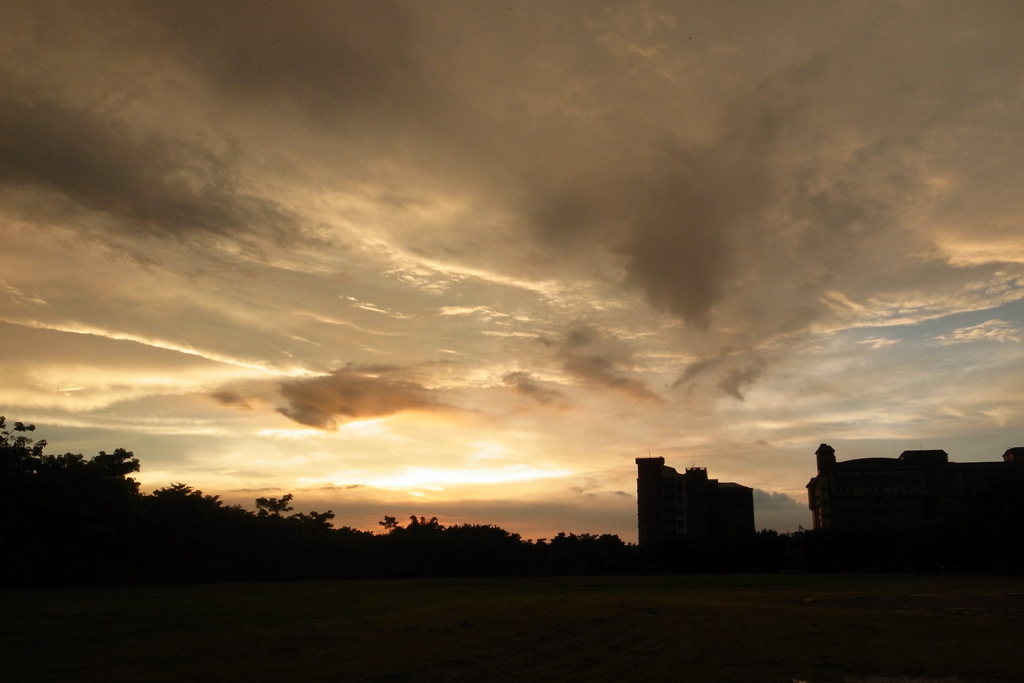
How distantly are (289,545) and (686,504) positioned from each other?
10389cm

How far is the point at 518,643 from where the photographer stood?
67.1 feet

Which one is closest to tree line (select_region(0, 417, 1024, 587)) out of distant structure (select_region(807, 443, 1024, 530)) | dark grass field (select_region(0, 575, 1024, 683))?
dark grass field (select_region(0, 575, 1024, 683))

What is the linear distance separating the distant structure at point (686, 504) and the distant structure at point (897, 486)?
18382 millimetres

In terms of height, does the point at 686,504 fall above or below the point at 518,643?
above

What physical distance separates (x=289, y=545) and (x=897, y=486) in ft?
412

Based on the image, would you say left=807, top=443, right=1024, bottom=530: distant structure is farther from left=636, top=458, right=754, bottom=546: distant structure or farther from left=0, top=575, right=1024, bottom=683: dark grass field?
left=0, top=575, right=1024, bottom=683: dark grass field

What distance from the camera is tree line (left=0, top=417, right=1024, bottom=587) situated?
56.5 meters

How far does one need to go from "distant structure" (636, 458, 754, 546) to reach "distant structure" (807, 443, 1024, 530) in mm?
18382

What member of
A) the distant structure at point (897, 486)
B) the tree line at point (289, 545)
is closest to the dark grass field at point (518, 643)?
the tree line at point (289, 545)

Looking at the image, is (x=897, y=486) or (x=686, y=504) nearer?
(x=897, y=486)

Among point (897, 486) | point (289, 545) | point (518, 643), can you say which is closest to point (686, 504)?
point (897, 486)

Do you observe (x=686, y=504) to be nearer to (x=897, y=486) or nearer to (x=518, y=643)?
(x=897, y=486)

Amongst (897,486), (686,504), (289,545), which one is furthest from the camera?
(686,504)

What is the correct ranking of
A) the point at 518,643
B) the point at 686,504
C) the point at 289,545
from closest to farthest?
the point at 518,643, the point at 289,545, the point at 686,504
